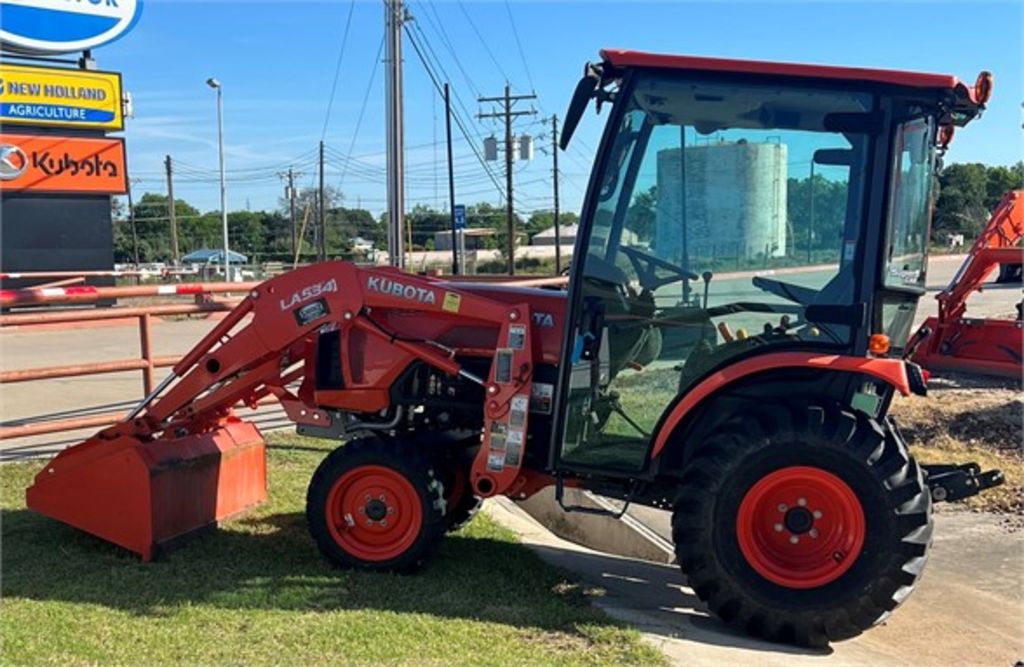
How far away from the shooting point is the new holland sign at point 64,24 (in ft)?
84.0

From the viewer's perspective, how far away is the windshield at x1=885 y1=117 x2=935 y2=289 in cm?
450

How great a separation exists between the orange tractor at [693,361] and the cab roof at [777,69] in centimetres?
1

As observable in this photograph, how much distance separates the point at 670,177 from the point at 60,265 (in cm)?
2737

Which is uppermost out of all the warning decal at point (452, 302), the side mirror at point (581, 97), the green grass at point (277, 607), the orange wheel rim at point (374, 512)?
the side mirror at point (581, 97)

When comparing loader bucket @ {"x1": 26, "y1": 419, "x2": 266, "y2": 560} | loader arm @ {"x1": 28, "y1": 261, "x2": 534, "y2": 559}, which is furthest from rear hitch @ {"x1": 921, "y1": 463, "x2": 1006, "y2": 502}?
loader bucket @ {"x1": 26, "y1": 419, "x2": 266, "y2": 560}

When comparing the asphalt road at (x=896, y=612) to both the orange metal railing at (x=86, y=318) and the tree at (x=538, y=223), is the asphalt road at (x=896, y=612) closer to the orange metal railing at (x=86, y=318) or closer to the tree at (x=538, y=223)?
the orange metal railing at (x=86, y=318)

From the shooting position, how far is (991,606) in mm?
5422

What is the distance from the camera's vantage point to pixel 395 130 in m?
17.9

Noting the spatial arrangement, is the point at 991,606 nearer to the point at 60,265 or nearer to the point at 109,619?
the point at 109,619

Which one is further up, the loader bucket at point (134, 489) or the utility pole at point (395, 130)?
the utility pole at point (395, 130)

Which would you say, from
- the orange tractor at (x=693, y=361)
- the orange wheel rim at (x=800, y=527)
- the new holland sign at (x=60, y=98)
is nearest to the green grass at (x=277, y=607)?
the orange tractor at (x=693, y=361)

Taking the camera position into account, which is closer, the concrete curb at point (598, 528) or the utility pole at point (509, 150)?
the concrete curb at point (598, 528)

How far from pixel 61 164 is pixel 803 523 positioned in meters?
28.1

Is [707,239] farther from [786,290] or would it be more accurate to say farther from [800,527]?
[800,527]
